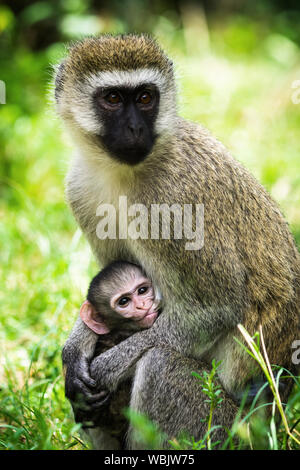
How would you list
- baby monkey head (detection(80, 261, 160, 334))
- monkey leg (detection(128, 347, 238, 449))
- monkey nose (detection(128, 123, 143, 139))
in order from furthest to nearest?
baby monkey head (detection(80, 261, 160, 334)) < monkey nose (detection(128, 123, 143, 139)) < monkey leg (detection(128, 347, 238, 449))

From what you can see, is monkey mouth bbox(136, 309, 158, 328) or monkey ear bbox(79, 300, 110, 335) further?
monkey ear bbox(79, 300, 110, 335)

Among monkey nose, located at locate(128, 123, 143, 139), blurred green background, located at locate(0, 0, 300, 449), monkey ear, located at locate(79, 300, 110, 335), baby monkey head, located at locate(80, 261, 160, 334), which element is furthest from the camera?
blurred green background, located at locate(0, 0, 300, 449)

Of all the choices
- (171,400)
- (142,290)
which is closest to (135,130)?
(142,290)

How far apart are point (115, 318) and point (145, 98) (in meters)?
1.75

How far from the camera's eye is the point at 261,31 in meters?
15.6

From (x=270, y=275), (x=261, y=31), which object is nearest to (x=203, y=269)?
(x=270, y=275)

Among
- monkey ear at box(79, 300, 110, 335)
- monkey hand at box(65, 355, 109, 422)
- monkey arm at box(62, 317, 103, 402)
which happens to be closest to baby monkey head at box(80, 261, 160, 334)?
monkey ear at box(79, 300, 110, 335)

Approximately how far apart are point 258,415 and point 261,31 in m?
12.8

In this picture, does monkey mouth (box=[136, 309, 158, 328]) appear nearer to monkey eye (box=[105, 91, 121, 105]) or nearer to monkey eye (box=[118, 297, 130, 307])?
monkey eye (box=[118, 297, 130, 307])

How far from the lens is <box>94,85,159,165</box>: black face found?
4.61 m

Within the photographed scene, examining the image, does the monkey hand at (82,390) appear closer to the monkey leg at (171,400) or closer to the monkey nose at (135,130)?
the monkey leg at (171,400)

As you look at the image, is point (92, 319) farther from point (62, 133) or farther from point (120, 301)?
point (62, 133)

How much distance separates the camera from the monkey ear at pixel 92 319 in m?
5.04

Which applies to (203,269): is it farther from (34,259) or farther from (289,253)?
(34,259)
